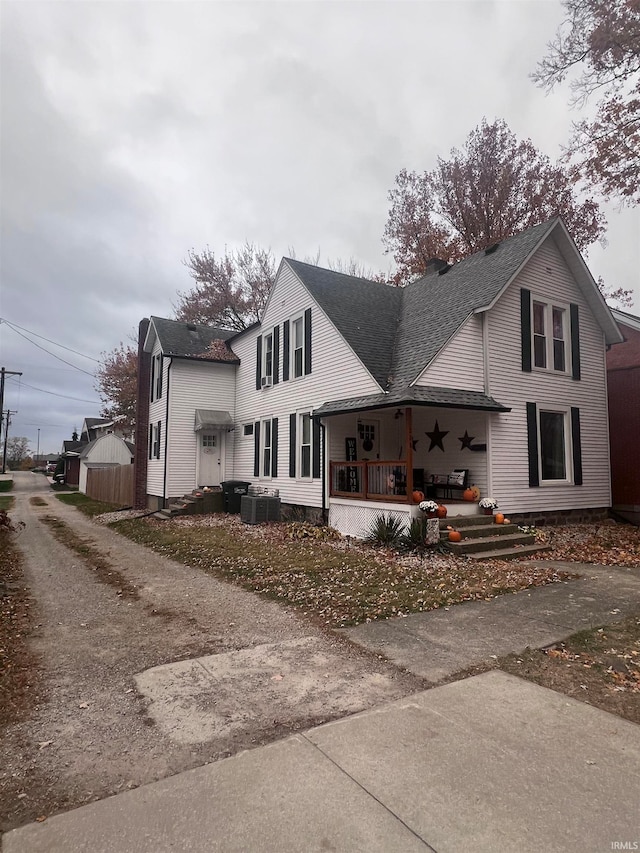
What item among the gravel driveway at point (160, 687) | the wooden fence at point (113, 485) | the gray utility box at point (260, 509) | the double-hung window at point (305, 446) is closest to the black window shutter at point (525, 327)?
the double-hung window at point (305, 446)

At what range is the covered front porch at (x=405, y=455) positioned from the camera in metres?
10.7

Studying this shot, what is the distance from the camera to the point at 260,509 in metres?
14.6

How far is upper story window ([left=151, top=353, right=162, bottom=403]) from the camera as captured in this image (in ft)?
64.2

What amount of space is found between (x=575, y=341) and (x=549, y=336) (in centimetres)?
94

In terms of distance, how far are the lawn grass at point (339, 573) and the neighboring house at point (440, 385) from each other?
5.20ft

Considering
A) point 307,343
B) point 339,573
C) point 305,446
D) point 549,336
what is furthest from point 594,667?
point 307,343

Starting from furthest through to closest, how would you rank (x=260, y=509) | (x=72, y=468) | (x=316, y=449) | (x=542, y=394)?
(x=72, y=468) < (x=260, y=509) < (x=316, y=449) < (x=542, y=394)

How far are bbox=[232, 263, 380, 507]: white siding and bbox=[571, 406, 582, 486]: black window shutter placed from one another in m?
5.76

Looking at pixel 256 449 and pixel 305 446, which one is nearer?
pixel 305 446

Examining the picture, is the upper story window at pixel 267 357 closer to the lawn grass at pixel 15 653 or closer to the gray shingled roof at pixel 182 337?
the gray shingled roof at pixel 182 337

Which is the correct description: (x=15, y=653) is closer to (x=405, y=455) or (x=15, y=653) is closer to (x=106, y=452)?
(x=405, y=455)

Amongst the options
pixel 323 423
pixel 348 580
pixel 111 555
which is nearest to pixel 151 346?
pixel 323 423

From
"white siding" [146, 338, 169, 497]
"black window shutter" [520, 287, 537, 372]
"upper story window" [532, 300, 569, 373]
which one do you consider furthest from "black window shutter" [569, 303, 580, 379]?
"white siding" [146, 338, 169, 497]

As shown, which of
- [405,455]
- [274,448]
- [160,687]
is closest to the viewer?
[160,687]
